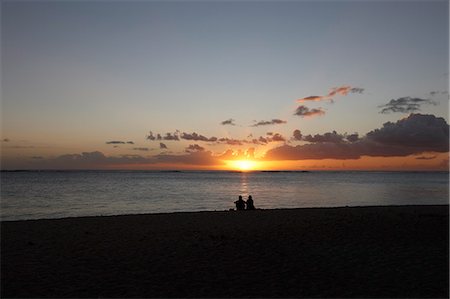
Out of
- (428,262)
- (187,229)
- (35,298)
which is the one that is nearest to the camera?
(35,298)

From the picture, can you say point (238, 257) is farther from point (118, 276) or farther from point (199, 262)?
point (118, 276)

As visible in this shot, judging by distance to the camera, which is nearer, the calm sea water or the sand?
the sand

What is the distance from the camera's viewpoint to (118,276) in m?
10.3

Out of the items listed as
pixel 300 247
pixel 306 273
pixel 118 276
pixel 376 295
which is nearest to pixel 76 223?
pixel 118 276

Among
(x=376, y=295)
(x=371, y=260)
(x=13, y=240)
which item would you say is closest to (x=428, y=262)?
(x=371, y=260)

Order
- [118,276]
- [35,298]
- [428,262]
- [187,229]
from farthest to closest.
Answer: [187,229], [428,262], [118,276], [35,298]

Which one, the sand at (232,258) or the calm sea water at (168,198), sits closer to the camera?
the sand at (232,258)

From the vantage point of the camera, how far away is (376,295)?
880 cm

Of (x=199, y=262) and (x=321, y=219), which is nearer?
(x=199, y=262)

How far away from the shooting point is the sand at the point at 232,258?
30.4 ft

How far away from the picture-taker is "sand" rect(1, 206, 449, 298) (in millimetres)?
9258

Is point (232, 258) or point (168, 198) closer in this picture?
point (232, 258)

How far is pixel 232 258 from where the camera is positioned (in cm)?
1197

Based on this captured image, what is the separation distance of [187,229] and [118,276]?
21.8ft
